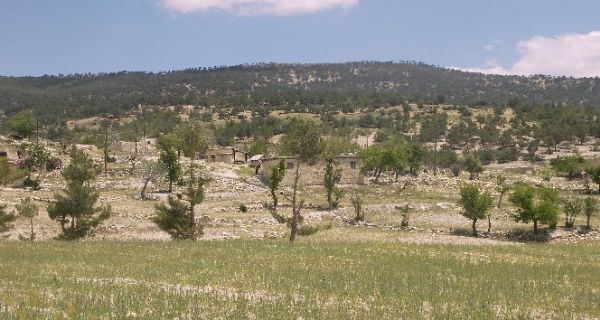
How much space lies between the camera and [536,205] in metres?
50.4

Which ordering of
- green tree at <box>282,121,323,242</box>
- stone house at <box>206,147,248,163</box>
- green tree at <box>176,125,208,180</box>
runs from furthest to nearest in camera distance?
stone house at <box>206,147,248,163</box>, green tree at <box>176,125,208,180</box>, green tree at <box>282,121,323,242</box>

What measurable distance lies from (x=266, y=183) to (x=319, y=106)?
363 ft

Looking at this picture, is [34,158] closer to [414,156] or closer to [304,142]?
[304,142]

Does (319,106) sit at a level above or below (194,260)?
above

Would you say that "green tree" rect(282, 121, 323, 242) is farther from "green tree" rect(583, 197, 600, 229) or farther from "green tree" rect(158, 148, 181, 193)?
"green tree" rect(158, 148, 181, 193)

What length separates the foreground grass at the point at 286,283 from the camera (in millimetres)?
12922

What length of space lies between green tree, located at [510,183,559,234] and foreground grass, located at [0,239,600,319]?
76.9 ft

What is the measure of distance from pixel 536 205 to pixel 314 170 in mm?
33249

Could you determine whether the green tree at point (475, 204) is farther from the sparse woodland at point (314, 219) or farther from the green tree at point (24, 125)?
the green tree at point (24, 125)

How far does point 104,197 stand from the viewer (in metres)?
63.3

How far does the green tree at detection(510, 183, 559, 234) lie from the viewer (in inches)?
1970

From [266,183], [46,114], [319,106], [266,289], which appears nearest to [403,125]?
[319,106]

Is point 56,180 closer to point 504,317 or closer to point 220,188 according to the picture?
point 220,188

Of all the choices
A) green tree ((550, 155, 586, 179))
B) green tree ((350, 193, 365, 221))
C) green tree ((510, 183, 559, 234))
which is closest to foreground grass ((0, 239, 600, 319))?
green tree ((510, 183, 559, 234))
